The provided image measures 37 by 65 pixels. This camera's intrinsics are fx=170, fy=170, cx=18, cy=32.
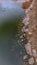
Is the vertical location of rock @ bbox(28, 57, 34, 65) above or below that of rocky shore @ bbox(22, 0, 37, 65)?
below

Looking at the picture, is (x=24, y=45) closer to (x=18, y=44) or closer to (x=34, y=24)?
(x=18, y=44)

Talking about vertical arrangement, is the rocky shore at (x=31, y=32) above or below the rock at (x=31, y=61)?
above

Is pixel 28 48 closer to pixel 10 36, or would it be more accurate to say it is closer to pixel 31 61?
pixel 31 61

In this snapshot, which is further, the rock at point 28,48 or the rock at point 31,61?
the rock at point 28,48

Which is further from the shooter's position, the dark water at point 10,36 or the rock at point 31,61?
the dark water at point 10,36

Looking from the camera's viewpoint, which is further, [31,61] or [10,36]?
[10,36]

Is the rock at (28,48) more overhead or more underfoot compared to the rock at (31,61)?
more overhead

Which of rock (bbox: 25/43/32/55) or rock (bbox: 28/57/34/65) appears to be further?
rock (bbox: 25/43/32/55)

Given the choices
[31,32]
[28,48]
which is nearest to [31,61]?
[28,48]

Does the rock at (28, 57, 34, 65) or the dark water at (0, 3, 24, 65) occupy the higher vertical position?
the dark water at (0, 3, 24, 65)
